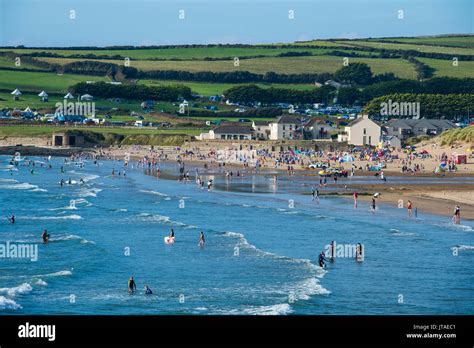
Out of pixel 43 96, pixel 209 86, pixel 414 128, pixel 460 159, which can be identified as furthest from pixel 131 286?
pixel 209 86

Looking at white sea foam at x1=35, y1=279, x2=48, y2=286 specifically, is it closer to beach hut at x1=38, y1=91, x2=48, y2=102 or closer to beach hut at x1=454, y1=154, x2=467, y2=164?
beach hut at x1=454, y1=154, x2=467, y2=164

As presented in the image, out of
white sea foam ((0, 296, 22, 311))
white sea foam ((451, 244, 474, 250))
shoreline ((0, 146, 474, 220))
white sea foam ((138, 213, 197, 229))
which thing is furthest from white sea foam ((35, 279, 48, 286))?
shoreline ((0, 146, 474, 220))

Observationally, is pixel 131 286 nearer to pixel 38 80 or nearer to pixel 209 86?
pixel 38 80

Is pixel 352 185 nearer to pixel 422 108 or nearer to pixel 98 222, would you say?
pixel 98 222

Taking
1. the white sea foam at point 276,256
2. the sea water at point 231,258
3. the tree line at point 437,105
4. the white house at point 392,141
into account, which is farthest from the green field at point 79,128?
the white sea foam at point 276,256
